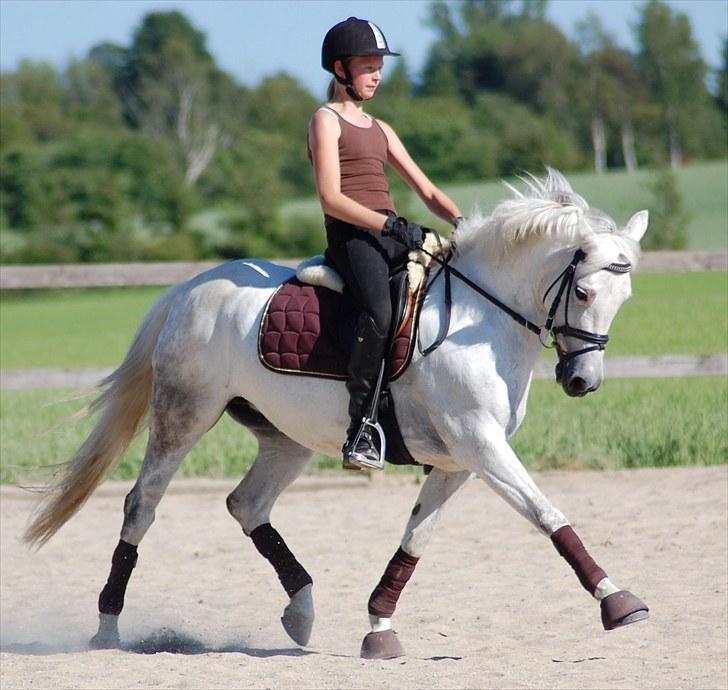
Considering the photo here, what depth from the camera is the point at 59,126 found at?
71.1 meters

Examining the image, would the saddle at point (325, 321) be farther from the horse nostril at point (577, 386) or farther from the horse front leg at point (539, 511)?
the horse nostril at point (577, 386)

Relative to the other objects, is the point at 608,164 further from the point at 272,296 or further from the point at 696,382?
the point at 272,296

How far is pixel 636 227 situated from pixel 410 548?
5.20 feet

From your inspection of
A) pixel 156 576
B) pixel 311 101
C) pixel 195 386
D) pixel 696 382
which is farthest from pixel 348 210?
pixel 311 101

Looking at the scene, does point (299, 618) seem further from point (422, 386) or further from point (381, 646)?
point (422, 386)

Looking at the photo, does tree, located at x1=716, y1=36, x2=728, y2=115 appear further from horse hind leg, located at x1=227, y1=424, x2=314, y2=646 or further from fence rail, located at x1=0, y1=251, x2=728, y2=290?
horse hind leg, located at x1=227, y1=424, x2=314, y2=646

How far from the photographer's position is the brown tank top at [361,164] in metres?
5.08

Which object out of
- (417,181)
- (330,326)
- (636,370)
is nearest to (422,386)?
(330,326)

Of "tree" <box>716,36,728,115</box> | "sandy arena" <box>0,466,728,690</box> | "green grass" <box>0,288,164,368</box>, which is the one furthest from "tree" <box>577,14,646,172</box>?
"sandy arena" <box>0,466,728,690</box>

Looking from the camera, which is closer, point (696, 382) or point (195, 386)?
point (195, 386)

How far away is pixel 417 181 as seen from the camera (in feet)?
18.0

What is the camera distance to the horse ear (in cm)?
482

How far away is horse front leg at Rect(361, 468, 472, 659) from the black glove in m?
0.99

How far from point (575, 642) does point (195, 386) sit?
1947 mm
